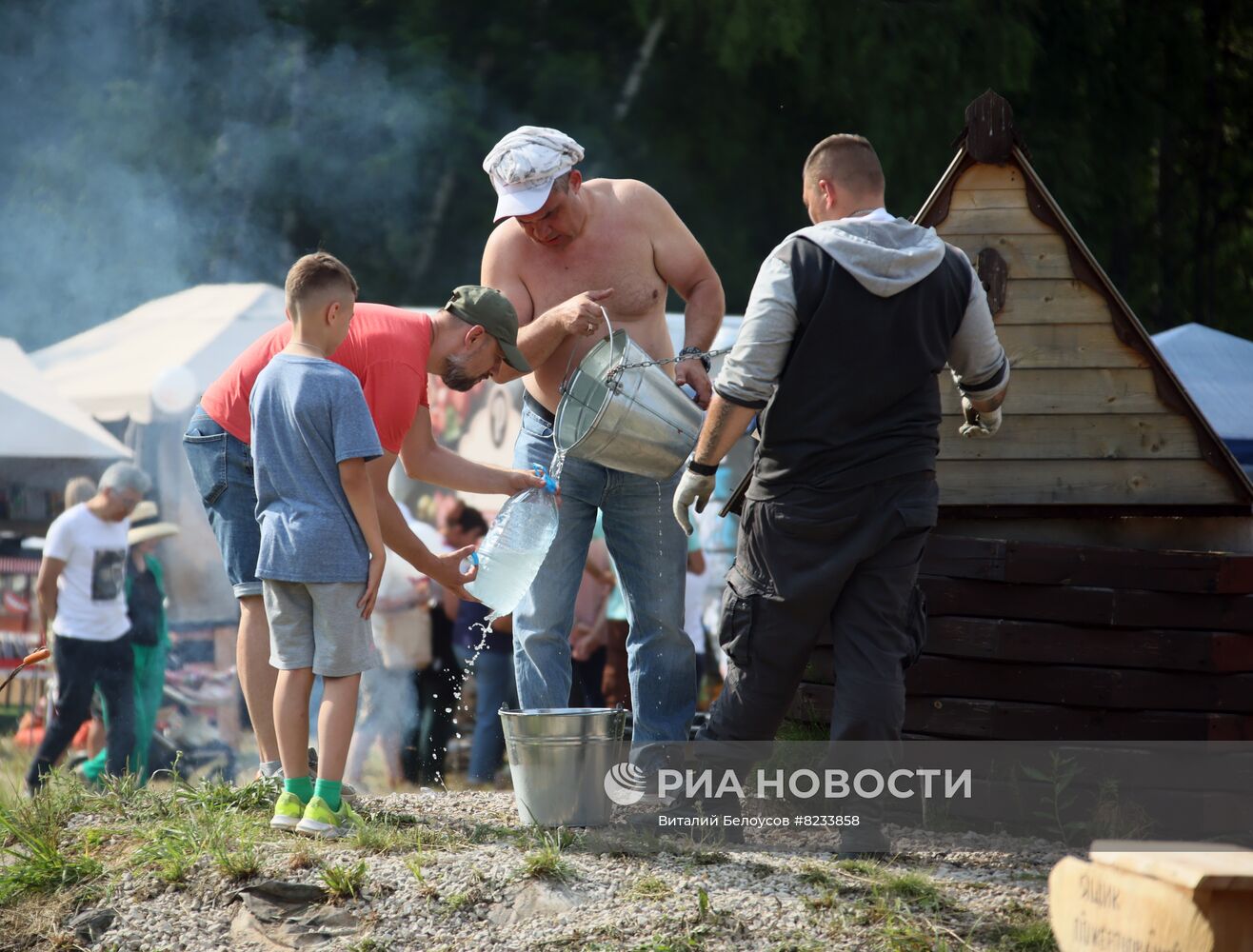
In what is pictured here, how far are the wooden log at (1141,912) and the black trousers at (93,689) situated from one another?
5.85 m

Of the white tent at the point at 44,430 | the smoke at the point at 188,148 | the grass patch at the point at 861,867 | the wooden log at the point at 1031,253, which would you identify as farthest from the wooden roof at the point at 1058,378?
the smoke at the point at 188,148

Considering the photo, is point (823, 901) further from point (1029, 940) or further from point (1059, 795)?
point (1059, 795)

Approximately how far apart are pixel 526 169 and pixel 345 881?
202 cm

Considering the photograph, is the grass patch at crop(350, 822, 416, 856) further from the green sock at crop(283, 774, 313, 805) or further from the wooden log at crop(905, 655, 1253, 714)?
the wooden log at crop(905, 655, 1253, 714)

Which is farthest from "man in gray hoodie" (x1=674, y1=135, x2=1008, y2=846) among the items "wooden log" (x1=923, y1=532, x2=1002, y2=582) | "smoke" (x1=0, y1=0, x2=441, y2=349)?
"smoke" (x1=0, y1=0, x2=441, y2=349)

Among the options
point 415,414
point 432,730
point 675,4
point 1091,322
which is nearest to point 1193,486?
point 1091,322

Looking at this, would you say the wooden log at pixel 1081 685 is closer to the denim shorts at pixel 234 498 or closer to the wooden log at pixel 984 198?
the wooden log at pixel 984 198

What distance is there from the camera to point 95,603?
7277 millimetres

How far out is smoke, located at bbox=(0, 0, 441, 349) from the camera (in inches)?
449

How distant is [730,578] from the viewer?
12.4 feet

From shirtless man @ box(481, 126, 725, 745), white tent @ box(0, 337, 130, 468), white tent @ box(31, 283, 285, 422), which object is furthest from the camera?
white tent @ box(31, 283, 285, 422)

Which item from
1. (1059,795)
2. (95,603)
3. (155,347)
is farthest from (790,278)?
(155,347)

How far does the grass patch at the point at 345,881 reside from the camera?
11.3ft

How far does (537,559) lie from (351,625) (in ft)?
2.56
